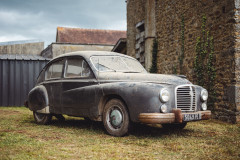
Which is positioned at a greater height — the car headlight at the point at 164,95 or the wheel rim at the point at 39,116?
the car headlight at the point at 164,95

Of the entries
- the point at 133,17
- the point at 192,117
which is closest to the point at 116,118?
the point at 192,117

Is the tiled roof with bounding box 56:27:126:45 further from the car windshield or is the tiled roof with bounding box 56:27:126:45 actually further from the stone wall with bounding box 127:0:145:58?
the car windshield

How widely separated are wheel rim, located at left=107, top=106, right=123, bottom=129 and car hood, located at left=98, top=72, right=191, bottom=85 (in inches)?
22.3

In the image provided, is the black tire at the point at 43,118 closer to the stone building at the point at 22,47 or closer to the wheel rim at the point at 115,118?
the wheel rim at the point at 115,118

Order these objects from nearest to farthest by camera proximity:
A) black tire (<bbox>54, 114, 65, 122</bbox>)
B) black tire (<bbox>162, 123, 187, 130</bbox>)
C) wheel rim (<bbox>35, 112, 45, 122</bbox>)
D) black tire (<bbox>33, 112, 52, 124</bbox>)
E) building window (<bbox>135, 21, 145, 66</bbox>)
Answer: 1. black tire (<bbox>162, 123, 187, 130</bbox>)
2. black tire (<bbox>33, 112, 52, 124</bbox>)
3. wheel rim (<bbox>35, 112, 45, 122</bbox>)
4. black tire (<bbox>54, 114, 65, 122</bbox>)
5. building window (<bbox>135, 21, 145, 66</bbox>)

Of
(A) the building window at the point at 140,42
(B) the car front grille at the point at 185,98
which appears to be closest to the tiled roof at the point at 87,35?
(A) the building window at the point at 140,42

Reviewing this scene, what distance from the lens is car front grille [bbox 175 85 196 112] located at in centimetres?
469

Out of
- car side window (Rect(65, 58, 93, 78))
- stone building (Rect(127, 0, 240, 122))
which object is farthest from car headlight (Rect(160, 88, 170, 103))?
stone building (Rect(127, 0, 240, 122))

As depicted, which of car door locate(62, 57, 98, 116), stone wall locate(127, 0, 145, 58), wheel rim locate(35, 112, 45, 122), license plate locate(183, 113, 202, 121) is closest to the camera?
license plate locate(183, 113, 202, 121)

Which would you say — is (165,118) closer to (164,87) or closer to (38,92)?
(164,87)

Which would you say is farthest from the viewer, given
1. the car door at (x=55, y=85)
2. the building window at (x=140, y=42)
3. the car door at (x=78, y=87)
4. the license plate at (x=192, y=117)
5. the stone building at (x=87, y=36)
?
the stone building at (x=87, y=36)

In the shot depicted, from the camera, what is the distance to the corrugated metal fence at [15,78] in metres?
11.9

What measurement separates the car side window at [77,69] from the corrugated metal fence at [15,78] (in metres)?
6.90

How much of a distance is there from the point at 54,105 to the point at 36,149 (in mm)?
2319
